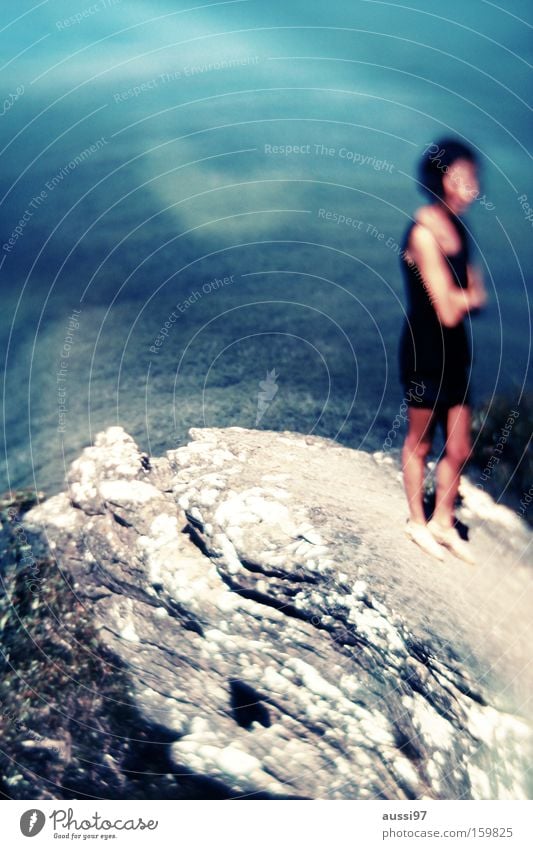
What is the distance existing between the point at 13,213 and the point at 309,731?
122 cm

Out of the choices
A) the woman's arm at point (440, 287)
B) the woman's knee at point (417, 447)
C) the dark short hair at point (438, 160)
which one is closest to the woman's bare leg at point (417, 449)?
the woman's knee at point (417, 447)

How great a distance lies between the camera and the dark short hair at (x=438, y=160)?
1.03 metres

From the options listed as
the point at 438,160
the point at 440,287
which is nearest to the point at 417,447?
the point at 440,287

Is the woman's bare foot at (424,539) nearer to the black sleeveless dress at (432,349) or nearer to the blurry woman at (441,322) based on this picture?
the blurry woman at (441,322)

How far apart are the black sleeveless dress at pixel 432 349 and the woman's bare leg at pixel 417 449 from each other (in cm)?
2

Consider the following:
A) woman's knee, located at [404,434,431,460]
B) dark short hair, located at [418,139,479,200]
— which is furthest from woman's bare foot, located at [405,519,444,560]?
dark short hair, located at [418,139,479,200]

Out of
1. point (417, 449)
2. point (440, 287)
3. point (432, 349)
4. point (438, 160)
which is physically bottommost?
point (417, 449)

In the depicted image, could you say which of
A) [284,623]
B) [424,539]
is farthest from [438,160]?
[284,623]

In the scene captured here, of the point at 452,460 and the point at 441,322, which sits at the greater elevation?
the point at 441,322

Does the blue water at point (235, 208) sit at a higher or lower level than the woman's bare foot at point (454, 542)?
higher

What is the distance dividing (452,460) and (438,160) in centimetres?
59

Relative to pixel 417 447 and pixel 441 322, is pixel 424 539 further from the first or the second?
pixel 441 322

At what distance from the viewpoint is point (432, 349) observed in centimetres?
103
